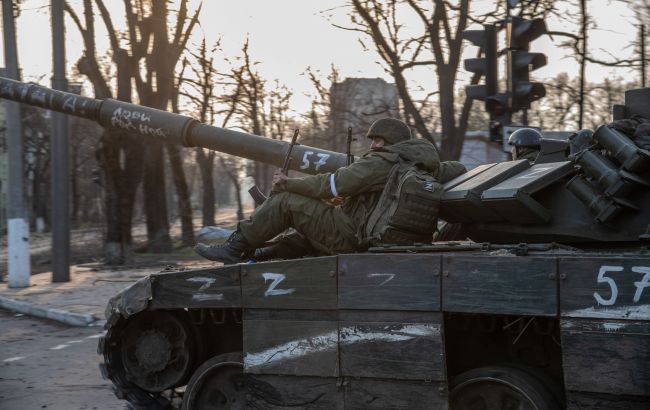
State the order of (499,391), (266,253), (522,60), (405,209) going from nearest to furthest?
(499,391), (405,209), (266,253), (522,60)

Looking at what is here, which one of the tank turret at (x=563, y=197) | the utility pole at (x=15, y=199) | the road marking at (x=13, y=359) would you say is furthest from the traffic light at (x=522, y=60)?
the utility pole at (x=15, y=199)

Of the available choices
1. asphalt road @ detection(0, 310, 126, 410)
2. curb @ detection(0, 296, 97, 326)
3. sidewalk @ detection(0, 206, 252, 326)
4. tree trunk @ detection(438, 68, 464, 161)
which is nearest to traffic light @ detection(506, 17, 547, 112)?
sidewalk @ detection(0, 206, 252, 326)

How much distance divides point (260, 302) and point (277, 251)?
754mm

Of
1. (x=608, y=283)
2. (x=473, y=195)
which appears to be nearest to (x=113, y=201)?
(x=473, y=195)

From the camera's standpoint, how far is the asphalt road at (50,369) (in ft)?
23.2

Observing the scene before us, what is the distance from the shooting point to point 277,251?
639cm

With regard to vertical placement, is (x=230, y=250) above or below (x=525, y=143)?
below

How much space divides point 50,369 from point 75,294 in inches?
214

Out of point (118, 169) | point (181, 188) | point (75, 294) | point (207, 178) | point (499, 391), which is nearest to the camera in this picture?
point (499, 391)

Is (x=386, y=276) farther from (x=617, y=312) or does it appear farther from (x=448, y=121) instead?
(x=448, y=121)

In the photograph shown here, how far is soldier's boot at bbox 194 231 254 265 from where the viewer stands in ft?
20.3

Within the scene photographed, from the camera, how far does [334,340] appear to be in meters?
5.45

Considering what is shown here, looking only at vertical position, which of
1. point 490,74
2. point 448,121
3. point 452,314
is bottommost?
point 452,314

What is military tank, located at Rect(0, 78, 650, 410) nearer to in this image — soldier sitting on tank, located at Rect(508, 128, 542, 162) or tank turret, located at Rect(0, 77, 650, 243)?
tank turret, located at Rect(0, 77, 650, 243)
